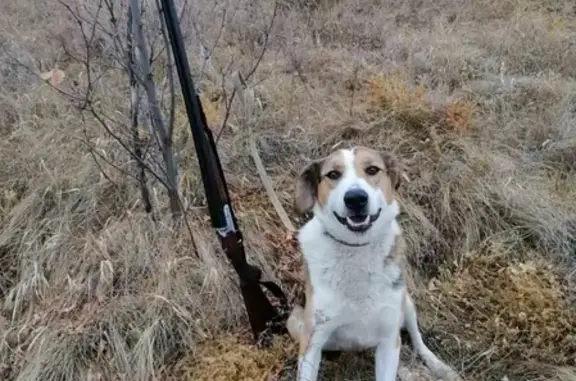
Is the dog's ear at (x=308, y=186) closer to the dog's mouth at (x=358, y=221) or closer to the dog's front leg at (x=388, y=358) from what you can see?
the dog's mouth at (x=358, y=221)

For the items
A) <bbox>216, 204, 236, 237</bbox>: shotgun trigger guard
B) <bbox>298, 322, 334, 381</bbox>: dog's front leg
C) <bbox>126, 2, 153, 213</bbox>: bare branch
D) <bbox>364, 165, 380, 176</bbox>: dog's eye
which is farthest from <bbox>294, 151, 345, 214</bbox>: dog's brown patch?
<bbox>126, 2, 153, 213</bbox>: bare branch

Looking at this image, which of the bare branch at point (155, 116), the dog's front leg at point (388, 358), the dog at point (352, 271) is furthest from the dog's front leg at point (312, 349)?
the bare branch at point (155, 116)

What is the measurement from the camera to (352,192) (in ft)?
8.88

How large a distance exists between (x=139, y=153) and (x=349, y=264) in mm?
1525

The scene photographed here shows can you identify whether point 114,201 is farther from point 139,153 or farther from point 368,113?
point 368,113

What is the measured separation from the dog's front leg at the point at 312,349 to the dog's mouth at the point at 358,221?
48 cm

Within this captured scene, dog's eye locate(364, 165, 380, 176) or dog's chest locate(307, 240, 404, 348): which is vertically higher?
dog's eye locate(364, 165, 380, 176)

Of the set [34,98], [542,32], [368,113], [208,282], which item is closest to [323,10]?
[542,32]

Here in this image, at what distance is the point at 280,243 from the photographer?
12.9 ft

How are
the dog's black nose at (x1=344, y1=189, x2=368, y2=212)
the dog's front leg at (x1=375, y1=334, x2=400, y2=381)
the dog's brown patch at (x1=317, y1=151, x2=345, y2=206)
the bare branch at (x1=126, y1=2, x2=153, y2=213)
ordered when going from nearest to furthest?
the dog's black nose at (x1=344, y1=189, x2=368, y2=212)
the dog's brown patch at (x1=317, y1=151, x2=345, y2=206)
the dog's front leg at (x1=375, y1=334, x2=400, y2=381)
the bare branch at (x1=126, y1=2, x2=153, y2=213)

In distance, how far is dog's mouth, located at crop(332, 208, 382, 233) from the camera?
109 inches

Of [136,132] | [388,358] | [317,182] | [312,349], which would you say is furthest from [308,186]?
[136,132]

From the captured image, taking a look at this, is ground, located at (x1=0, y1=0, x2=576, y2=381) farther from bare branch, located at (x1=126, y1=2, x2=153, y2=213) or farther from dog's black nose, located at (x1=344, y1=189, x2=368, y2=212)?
dog's black nose, located at (x1=344, y1=189, x2=368, y2=212)

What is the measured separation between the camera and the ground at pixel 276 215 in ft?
10.9
